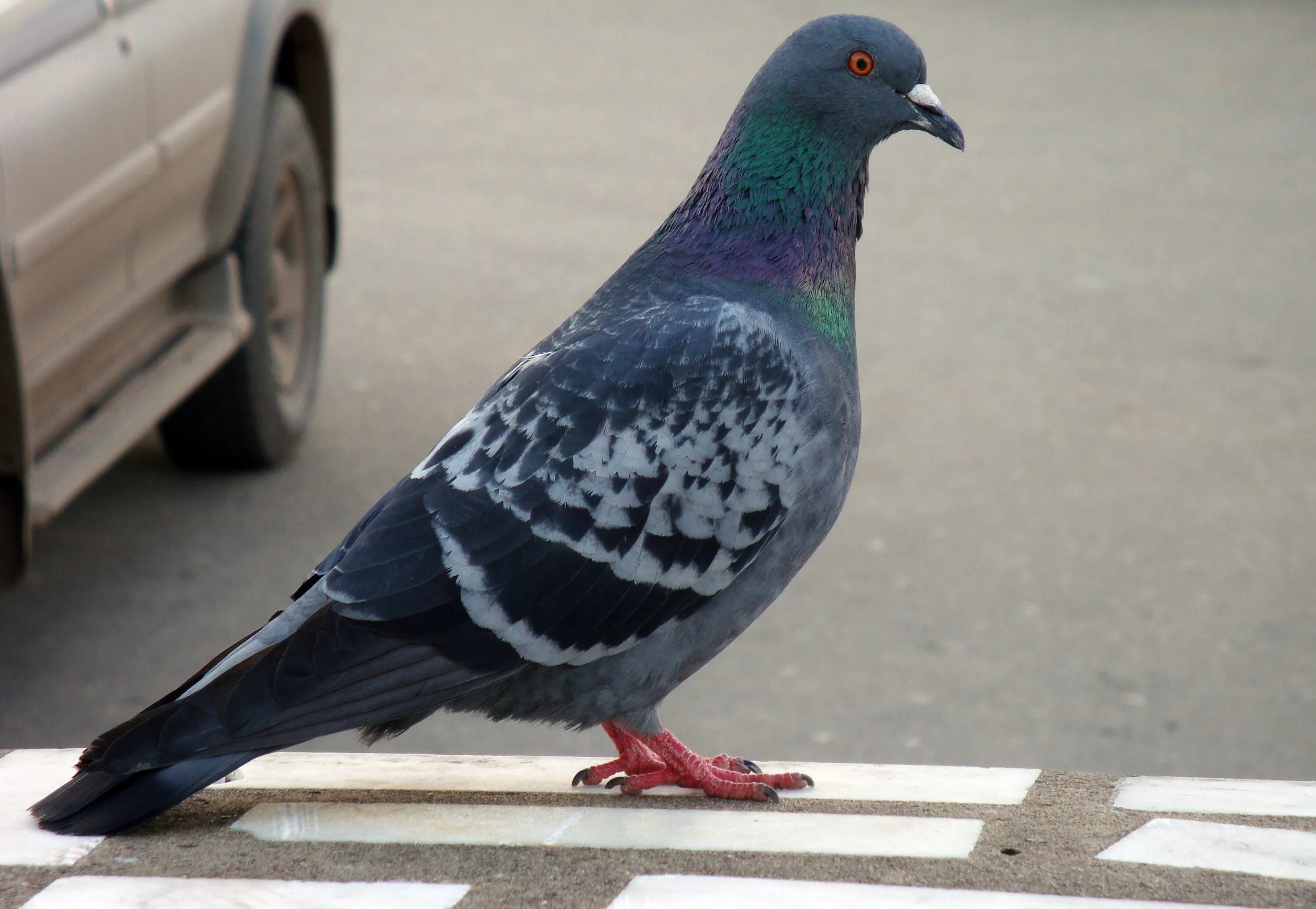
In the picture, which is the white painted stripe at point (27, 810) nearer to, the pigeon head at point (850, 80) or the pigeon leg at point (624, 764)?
the pigeon leg at point (624, 764)

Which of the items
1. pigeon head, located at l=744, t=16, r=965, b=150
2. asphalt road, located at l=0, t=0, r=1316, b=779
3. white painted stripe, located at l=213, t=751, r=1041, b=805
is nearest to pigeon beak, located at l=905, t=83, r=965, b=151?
pigeon head, located at l=744, t=16, r=965, b=150

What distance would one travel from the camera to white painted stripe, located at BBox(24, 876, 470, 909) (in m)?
2.10

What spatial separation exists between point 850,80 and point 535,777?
4.11ft

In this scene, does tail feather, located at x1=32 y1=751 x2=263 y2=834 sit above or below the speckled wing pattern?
below

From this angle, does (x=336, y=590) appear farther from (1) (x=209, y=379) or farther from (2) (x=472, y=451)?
(1) (x=209, y=379)

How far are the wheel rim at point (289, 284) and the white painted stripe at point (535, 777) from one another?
305 cm

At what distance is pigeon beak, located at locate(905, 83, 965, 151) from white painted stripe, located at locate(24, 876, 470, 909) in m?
1.36

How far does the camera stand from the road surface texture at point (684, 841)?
214cm

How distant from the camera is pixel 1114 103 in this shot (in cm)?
1012

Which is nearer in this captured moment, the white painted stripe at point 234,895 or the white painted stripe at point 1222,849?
the white painted stripe at point 234,895

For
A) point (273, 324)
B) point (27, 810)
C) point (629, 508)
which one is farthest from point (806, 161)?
point (273, 324)

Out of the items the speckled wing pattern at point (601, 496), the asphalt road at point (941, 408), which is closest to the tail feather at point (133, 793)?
the speckled wing pattern at point (601, 496)

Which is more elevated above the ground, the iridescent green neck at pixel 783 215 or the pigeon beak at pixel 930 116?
the pigeon beak at pixel 930 116

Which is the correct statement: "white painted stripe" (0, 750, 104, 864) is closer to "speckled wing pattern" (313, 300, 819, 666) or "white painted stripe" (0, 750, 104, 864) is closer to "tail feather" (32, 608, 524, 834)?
"tail feather" (32, 608, 524, 834)
